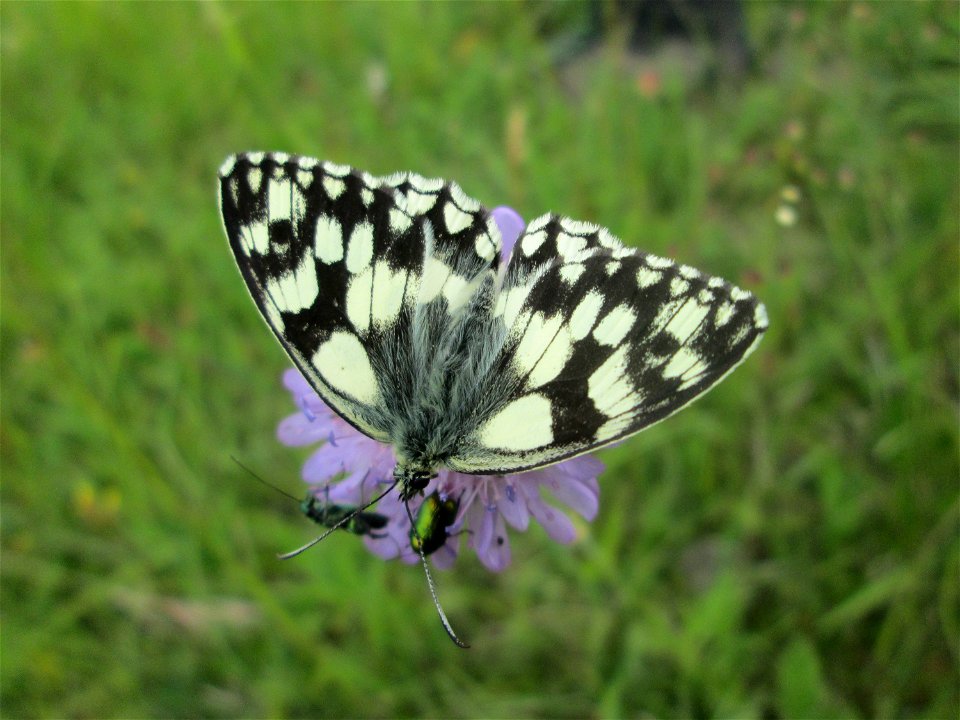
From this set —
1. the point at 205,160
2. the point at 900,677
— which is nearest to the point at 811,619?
the point at 900,677

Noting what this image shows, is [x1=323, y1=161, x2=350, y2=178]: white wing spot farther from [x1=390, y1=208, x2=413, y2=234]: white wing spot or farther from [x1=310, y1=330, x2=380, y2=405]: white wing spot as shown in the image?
[x1=310, y1=330, x2=380, y2=405]: white wing spot

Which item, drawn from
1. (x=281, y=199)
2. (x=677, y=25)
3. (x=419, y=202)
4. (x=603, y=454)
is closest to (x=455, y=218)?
(x=419, y=202)

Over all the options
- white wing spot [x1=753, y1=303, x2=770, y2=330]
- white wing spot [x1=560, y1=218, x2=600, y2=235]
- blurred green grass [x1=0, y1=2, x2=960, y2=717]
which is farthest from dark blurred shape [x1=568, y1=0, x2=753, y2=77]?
white wing spot [x1=753, y1=303, x2=770, y2=330]

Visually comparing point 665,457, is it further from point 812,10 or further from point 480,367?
point 812,10

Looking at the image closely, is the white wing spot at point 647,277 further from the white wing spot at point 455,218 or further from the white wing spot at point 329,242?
the white wing spot at point 329,242

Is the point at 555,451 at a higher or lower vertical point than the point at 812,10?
lower

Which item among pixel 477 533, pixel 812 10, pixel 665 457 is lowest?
pixel 477 533
